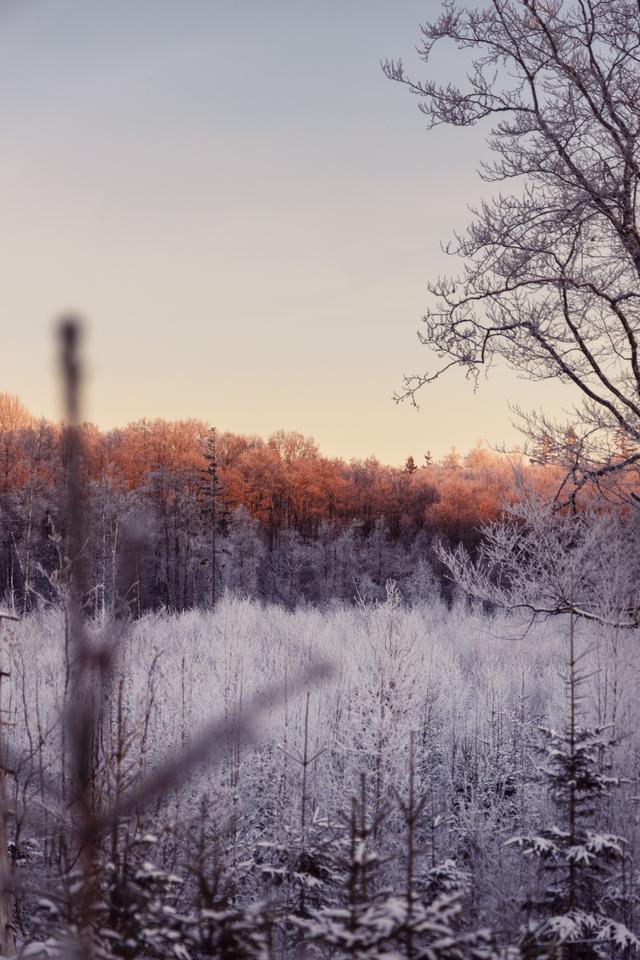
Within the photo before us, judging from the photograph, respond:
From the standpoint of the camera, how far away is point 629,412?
884 cm

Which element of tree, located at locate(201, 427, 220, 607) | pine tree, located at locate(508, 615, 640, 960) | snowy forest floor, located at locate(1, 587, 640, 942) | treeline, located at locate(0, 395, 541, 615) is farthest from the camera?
tree, located at locate(201, 427, 220, 607)

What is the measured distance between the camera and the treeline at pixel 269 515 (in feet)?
124

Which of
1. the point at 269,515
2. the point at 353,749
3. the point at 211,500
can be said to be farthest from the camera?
the point at 269,515

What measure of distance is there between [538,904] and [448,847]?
485cm

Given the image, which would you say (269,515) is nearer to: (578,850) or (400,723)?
(400,723)

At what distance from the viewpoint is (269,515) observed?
172 ft

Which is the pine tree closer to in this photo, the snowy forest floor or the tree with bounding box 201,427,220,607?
the snowy forest floor

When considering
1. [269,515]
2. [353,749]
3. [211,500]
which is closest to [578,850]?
[353,749]

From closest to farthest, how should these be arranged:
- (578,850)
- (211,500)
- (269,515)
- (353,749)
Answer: (578,850)
(353,749)
(211,500)
(269,515)

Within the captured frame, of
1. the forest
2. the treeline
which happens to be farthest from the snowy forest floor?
the treeline

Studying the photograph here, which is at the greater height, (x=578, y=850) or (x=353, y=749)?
(x=578, y=850)

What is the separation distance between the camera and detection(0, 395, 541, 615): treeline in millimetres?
37844

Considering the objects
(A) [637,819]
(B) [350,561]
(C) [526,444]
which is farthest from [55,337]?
(B) [350,561]

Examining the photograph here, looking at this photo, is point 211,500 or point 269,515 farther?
point 269,515
